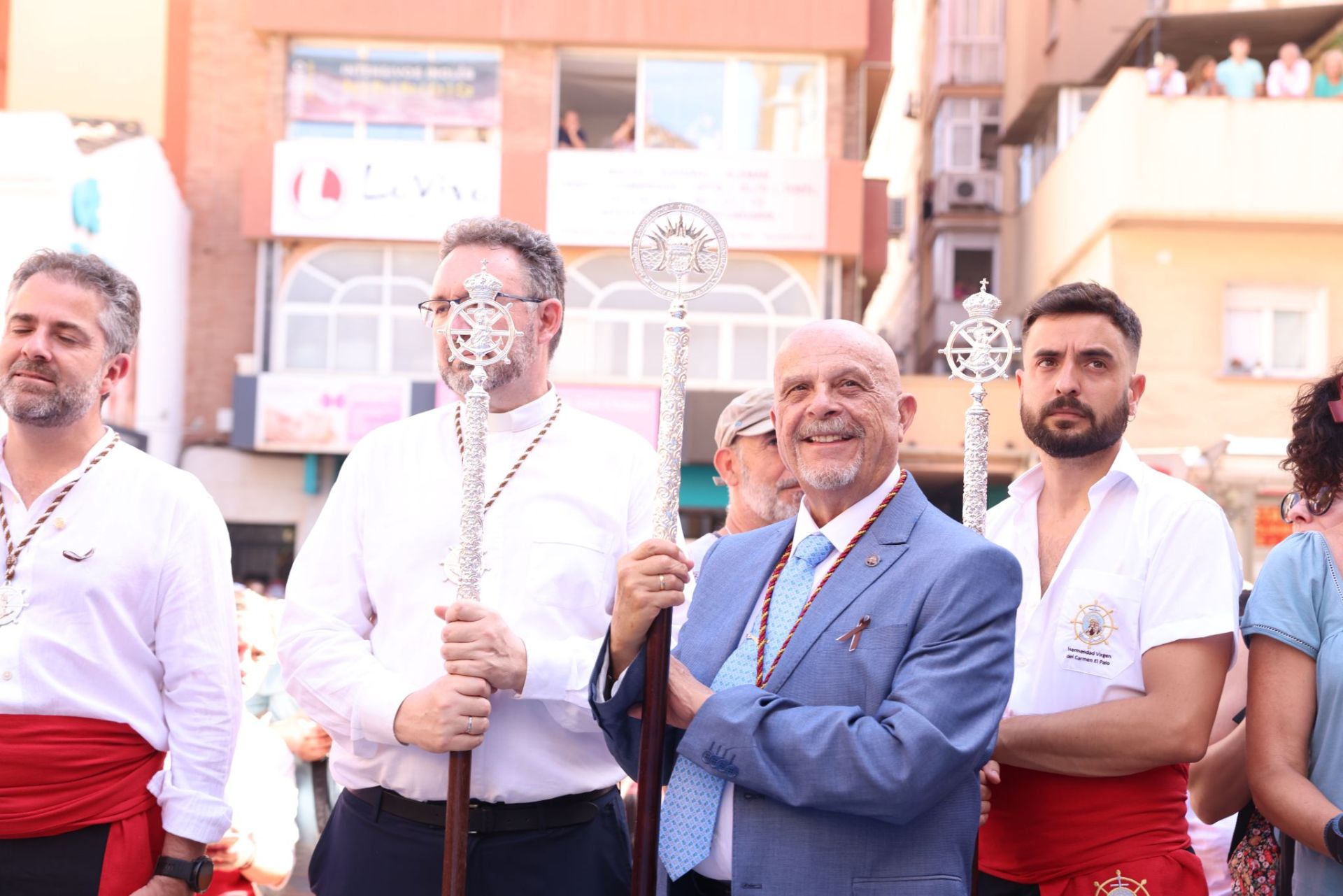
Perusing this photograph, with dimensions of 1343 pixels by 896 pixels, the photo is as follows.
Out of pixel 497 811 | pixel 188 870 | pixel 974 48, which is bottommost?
pixel 188 870

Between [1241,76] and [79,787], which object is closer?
[79,787]

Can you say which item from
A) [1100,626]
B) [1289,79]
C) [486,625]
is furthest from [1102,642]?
[1289,79]

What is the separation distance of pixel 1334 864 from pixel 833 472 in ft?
4.26

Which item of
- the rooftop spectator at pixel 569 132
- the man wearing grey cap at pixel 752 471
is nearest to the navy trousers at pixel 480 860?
the man wearing grey cap at pixel 752 471

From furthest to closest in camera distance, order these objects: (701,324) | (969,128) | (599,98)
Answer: (969,128), (599,98), (701,324)

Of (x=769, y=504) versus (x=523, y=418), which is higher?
(x=523, y=418)

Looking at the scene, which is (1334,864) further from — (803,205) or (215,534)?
(803,205)

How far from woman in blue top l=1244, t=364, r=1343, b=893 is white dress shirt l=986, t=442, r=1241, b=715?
0.11m

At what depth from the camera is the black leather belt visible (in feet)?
10.1

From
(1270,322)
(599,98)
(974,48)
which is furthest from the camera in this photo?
(974,48)

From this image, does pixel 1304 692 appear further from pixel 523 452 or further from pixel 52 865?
pixel 52 865

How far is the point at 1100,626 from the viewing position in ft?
10.2

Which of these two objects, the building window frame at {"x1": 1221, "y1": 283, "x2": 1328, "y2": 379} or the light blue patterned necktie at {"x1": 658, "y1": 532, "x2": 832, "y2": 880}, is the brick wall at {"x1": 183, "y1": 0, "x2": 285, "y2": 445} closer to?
the building window frame at {"x1": 1221, "y1": 283, "x2": 1328, "y2": 379}

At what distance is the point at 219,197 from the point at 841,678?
18045 millimetres
